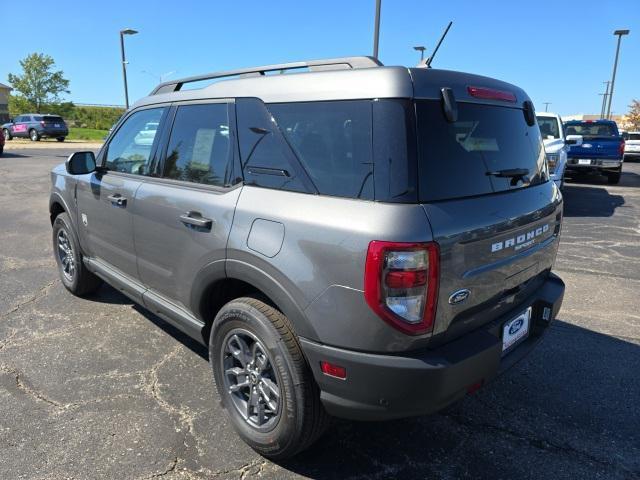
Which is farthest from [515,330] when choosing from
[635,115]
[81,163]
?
[635,115]

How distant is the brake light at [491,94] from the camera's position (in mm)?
2357

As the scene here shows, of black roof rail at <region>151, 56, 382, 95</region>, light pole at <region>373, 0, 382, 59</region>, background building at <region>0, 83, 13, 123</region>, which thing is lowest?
black roof rail at <region>151, 56, 382, 95</region>

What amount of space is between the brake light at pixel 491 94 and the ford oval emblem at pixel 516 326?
1.15 m

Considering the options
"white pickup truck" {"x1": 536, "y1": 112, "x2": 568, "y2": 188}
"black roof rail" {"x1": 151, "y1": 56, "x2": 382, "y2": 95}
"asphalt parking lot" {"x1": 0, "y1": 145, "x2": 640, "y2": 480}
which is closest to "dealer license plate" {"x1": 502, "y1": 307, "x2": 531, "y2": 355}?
"asphalt parking lot" {"x1": 0, "y1": 145, "x2": 640, "y2": 480}

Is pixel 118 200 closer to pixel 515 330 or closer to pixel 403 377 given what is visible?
pixel 403 377

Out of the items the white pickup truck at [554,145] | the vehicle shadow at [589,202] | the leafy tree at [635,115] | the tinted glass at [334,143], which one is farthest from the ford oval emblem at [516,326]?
the leafy tree at [635,115]

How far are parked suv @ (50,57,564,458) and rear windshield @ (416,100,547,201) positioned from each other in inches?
0.4

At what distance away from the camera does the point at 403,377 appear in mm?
1956

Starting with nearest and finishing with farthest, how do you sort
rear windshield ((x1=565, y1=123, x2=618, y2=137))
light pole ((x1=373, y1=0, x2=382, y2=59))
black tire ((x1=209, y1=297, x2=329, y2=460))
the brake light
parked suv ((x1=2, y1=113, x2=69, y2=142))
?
black tire ((x1=209, y1=297, x2=329, y2=460)), the brake light, light pole ((x1=373, y1=0, x2=382, y2=59)), rear windshield ((x1=565, y1=123, x2=618, y2=137)), parked suv ((x1=2, y1=113, x2=69, y2=142))

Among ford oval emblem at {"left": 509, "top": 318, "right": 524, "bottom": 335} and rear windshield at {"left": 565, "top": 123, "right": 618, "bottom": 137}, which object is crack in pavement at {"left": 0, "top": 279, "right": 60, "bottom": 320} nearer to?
ford oval emblem at {"left": 509, "top": 318, "right": 524, "bottom": 335}

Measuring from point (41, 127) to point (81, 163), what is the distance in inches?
1244

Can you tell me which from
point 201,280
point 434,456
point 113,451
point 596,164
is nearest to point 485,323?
point 434,456

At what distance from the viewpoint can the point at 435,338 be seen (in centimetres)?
204

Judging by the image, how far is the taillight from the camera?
1883mm
